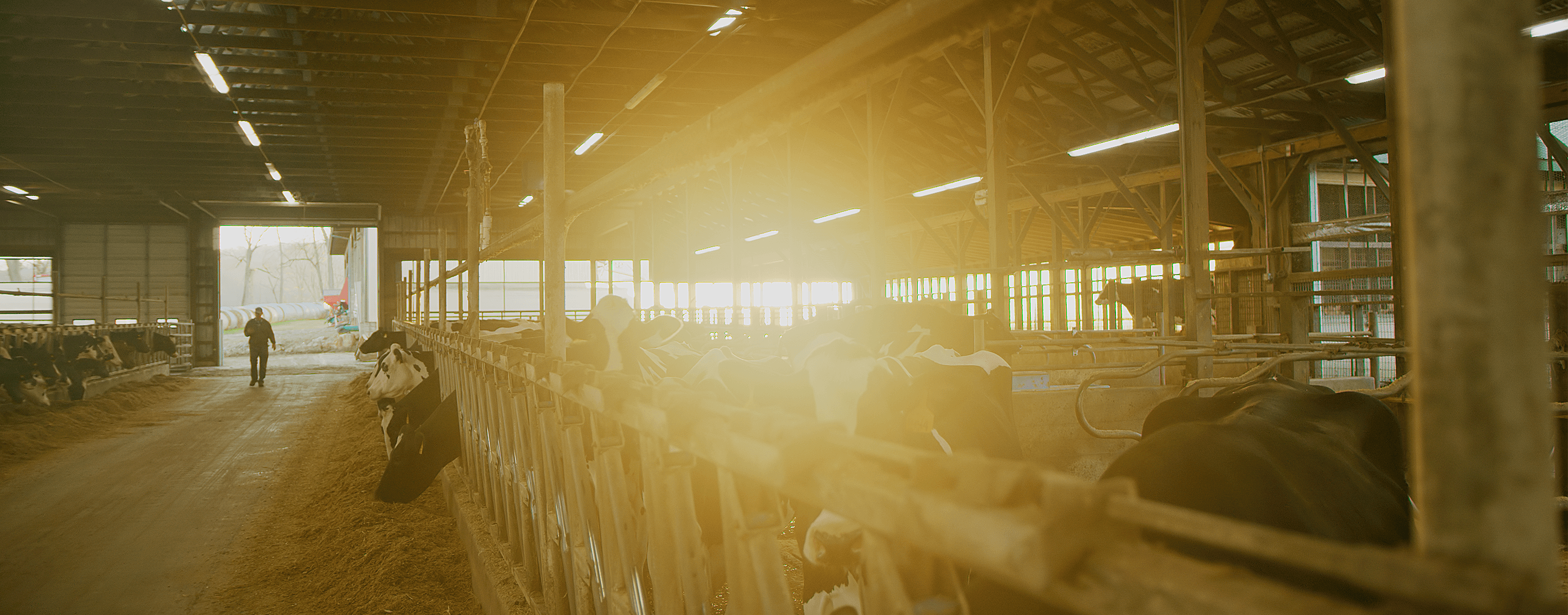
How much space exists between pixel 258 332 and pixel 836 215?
39.1 ft

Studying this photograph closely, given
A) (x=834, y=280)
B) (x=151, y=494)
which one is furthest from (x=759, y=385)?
(x=834, y=280)

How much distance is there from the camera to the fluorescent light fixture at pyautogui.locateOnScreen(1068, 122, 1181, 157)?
8898 millimetres

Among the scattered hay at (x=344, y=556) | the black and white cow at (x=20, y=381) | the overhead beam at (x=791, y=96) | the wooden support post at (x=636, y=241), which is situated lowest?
the scattered hay at (x=344, y=556)

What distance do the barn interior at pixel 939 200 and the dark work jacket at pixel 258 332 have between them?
264 cm

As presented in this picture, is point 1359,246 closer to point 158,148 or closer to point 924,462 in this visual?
point 924,462

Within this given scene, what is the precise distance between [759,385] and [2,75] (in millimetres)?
12411

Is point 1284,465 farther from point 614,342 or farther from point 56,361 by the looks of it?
point 56,361

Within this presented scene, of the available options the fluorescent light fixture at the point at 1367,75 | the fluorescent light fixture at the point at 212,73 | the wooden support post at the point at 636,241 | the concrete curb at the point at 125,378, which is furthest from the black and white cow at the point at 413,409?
the fluorescent light fixture at the point at 1367,75

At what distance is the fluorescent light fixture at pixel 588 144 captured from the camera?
13.6m

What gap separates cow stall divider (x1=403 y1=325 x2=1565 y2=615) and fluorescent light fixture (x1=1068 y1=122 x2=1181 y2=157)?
7.92 m

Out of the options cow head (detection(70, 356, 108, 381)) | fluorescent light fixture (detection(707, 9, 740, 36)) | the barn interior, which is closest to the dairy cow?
the barn interior

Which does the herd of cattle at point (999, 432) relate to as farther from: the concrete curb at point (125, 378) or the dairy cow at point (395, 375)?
the concrete curb at point (125, 378)

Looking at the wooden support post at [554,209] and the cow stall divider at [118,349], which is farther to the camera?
the cow stall divider at [118,349]

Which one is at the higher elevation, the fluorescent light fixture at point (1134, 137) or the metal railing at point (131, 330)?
the fluorescent light fixture at point (1134, 137)
